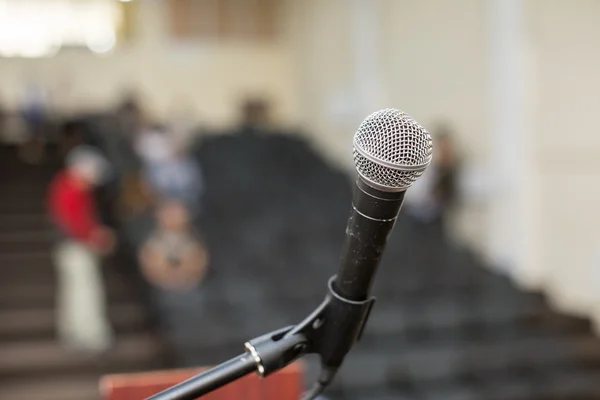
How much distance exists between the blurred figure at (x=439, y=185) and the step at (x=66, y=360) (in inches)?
112

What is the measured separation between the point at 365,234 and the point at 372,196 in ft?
0.20

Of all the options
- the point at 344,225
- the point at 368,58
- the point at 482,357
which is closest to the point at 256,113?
the point at 368,58

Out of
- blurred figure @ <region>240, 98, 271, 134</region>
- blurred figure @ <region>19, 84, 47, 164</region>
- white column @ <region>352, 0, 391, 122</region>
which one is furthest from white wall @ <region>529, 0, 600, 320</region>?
blurred figure @ <region>240, 98, 271, 134</region>

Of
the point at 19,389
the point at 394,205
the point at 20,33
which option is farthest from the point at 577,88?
the point at 20,33

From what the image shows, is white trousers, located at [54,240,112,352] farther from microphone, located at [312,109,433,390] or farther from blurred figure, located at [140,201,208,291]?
microphone, located at [312,109,433,390]

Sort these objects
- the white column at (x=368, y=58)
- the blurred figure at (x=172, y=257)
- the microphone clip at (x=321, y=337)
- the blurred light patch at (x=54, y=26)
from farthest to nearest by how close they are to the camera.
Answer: the blurred light patch at (x=54, y=26), the white column at (x=368, y=58), the blurred figure at (x=172, y=257), the microphone clip at (x=321, y=337)

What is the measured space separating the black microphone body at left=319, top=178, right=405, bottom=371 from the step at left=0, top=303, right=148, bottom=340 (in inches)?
192

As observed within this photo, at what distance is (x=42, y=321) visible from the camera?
591 centimetres

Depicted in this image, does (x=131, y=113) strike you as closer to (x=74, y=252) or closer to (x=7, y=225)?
(x=7, y=225)

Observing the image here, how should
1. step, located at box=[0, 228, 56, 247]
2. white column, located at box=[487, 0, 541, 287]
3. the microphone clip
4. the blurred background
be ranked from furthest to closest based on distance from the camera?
step, located at box=[0, 228, 56, 247] < white column, located at box=[487, 0, 541, 287] < the blurred background < the microphone clip

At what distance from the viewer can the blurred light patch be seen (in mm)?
11695

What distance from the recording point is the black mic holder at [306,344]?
1200mm

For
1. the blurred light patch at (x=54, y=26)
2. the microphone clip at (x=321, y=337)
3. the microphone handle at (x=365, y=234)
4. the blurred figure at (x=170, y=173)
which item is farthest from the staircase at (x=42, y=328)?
the blurred light patch at (x=54, y=26)

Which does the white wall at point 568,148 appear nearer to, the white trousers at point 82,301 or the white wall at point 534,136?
the white wall at point 534,136
